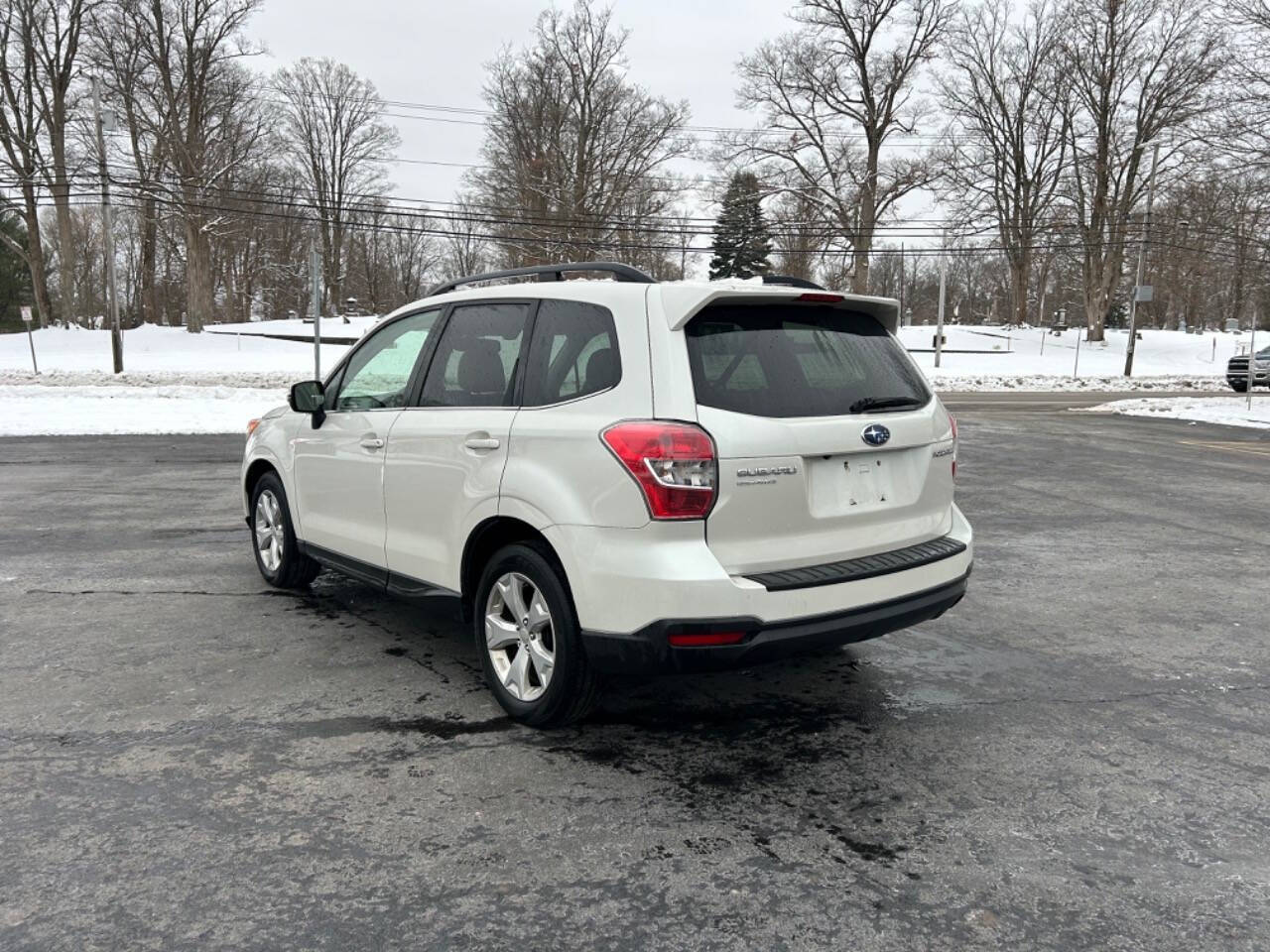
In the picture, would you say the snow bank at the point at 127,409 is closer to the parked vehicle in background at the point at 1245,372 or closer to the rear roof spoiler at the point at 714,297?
the rear roof spoiler at the point at 714,297

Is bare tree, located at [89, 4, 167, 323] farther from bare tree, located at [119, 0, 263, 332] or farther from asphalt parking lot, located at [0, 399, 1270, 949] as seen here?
asphalt parking lot, located at [0, 399, 1270, 949]

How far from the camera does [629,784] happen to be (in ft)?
10.8

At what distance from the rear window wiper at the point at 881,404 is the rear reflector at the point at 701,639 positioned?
3.36 ft

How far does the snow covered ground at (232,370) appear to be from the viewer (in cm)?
1723

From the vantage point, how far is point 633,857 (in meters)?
2.83

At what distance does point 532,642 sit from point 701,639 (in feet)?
2.61

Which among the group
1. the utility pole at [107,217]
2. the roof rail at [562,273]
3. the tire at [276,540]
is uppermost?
the utility pole at [107,217]

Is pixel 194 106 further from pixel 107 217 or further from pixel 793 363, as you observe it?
pixel 793 363

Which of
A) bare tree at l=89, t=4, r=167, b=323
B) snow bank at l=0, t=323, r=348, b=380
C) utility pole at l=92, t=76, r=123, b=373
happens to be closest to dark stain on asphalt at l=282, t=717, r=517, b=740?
utility pole at l=92, t=76, r=123, b=373

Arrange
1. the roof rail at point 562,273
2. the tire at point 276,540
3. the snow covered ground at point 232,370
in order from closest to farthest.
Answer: the roof rail at point 562,273, the tire at point 276,540, the snow covered ground at point 232,370

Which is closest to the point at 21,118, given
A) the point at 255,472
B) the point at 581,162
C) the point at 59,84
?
the point at 59,84

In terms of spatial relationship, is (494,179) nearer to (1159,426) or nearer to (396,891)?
(1159,426)

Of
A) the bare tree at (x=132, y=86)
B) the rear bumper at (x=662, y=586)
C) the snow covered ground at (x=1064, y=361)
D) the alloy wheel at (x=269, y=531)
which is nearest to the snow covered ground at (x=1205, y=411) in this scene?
the snow covered ground at (x=1064, y=361)

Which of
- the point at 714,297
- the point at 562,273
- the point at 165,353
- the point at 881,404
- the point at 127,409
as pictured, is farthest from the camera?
the point at 165,353
